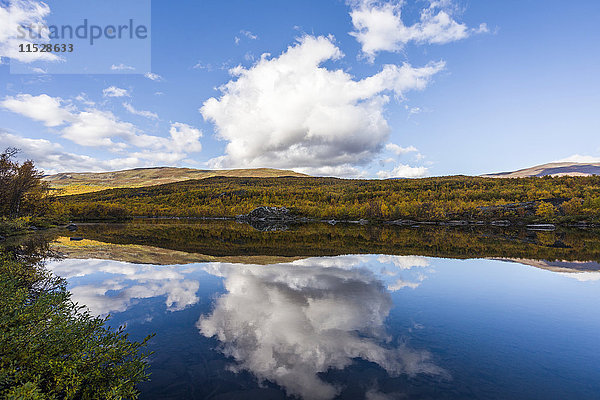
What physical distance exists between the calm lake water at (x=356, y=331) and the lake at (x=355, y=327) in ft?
0.20

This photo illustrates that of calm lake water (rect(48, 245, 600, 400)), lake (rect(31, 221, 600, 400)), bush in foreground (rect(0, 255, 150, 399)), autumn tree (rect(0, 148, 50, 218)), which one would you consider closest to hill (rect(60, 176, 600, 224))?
autumn tree (rect(0, 148, 50, 218))

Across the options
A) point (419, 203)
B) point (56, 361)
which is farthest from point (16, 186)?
point (419, 203)

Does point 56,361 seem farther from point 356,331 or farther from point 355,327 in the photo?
point 355,327

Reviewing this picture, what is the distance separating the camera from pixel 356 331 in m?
13.0

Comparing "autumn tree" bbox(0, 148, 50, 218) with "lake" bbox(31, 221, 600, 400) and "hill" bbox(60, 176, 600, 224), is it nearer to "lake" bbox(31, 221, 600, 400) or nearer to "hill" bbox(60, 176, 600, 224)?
"lake" bbox(31, 221, 600, 400)

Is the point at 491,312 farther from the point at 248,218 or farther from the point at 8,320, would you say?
the point at 248,218

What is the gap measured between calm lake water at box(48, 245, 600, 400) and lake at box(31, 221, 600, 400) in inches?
2.4

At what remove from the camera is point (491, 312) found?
53.0ft

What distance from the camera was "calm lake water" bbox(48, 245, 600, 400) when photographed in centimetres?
907

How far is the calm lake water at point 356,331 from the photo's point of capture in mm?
9070

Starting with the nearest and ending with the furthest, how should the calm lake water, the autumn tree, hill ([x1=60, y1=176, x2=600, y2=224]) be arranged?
1. the calm lake water
2. the autumn tree
3. hill ([x1=60, y1=176, x2=600, y2=224])

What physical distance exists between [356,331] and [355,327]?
1.49 ft

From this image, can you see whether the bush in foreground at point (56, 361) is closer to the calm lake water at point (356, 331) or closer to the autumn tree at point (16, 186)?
the calm lake water at point (356, 331)

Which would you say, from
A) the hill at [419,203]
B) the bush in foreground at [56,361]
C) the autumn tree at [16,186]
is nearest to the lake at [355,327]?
the bush in foreground at [56,361]
